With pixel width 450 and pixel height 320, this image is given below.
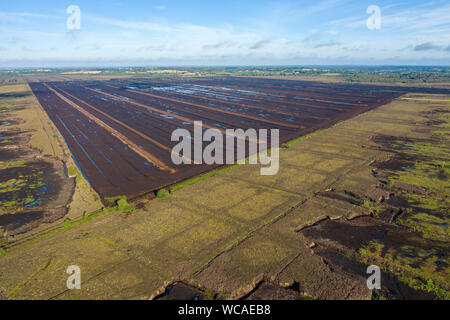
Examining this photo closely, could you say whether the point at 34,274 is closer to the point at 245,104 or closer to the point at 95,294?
the point at 95,294

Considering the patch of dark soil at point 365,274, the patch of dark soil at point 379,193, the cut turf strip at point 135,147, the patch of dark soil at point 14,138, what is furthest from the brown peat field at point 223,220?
the patch of dark soil at point 14,138

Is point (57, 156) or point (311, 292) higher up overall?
point (57, 156)

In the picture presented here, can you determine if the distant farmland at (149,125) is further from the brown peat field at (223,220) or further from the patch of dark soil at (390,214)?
the patch of dark soil at (390,214)

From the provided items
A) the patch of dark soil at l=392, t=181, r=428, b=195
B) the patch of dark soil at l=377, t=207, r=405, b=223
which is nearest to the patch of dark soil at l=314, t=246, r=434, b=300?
the patch of dark soil at l=377, t=207, r=405, b=223

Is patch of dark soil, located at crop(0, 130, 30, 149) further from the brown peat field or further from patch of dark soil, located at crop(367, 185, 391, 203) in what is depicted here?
patch of dark soil, located at crop(367, 185, 391, 203)

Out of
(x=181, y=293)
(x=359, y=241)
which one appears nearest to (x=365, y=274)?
(x=359, y=241)

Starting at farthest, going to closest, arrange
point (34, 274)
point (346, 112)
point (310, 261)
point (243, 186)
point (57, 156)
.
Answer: point (346, 112) → point (57, 156) → point (243, 186) → point (310, 261) → point (34, 274)

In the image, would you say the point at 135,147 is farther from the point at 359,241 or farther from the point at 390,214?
the point at 390,214
